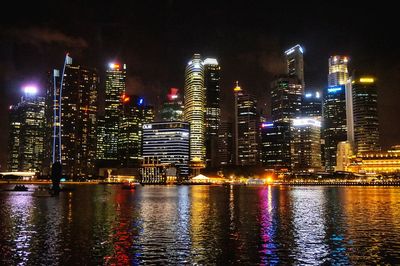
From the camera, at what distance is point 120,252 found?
134 ft

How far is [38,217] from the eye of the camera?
71312 mm

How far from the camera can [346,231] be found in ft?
180

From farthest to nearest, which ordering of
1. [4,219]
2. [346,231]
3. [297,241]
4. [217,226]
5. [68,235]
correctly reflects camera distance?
[4,219]
[217,226]
[346,231]
[68,235]
[297,241]

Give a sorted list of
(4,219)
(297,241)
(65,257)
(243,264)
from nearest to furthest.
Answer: (243,264)
(65,257)
(297,241)
(4,219)

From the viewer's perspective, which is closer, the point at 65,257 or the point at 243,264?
the point at 243,264

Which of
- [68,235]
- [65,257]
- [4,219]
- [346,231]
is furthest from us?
[4,219]

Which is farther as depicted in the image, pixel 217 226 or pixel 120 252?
pixel 217 226

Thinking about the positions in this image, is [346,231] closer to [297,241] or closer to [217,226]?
[297,241]

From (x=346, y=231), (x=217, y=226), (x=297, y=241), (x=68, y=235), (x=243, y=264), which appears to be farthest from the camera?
(x=217, y=226)

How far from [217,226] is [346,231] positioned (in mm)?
16177

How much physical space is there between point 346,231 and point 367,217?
1848 cm

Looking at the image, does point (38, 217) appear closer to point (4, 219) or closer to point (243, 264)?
point (4, 219)

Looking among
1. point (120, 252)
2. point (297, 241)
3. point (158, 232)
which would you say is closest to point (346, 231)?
point (297, 241)

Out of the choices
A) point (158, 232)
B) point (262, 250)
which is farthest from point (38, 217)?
point (262, 250)
